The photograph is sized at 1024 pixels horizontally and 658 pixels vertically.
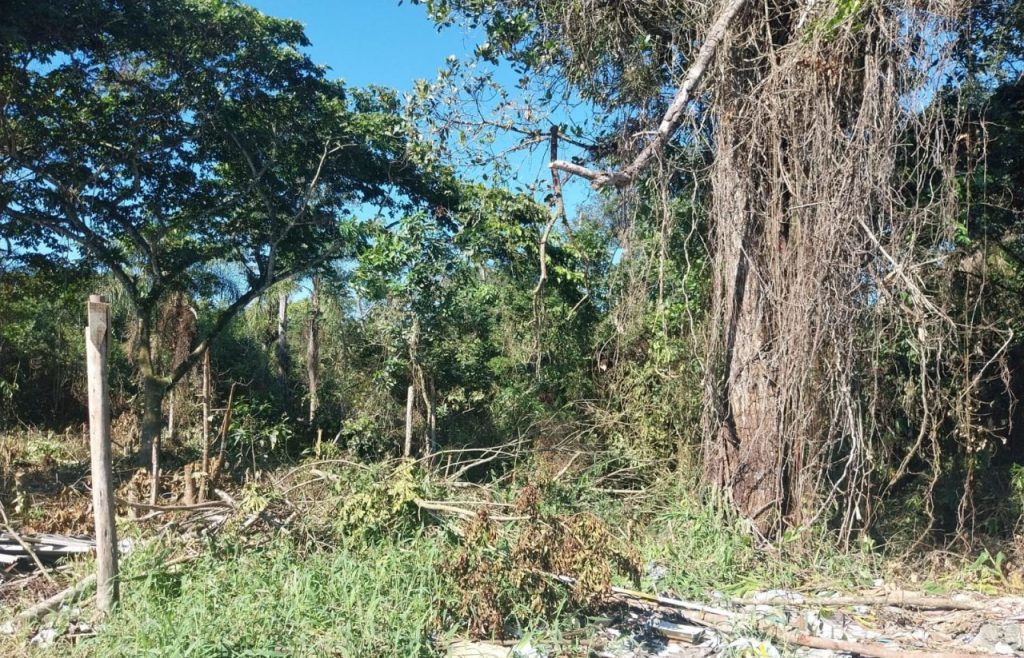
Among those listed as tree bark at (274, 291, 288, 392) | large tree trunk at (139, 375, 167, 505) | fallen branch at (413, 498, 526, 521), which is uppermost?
tree bark at (274, 291, 288, 392)

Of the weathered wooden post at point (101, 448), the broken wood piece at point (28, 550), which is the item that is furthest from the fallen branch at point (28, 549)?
the weathered wooden post at point (101, 448)

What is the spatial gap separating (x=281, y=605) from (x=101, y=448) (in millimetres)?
1334

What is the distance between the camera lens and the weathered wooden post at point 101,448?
4.66m

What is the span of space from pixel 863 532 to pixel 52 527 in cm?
663

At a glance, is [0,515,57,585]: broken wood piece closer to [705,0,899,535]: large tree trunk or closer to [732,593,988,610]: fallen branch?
[732,593,988,610]: fallen branch

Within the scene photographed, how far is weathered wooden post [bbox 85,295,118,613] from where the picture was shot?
4.66 meters

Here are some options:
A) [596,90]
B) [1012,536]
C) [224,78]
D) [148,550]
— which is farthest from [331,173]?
[1012,536]

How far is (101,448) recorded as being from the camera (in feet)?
15.4

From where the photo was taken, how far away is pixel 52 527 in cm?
717

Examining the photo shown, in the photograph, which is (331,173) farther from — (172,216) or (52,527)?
(52,527)

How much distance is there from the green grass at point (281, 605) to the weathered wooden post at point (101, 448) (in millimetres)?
202

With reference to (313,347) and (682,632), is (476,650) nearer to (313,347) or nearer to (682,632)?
(682,632)

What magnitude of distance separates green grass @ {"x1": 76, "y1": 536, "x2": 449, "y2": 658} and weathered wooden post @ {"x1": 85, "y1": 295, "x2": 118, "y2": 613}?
0.66 ft

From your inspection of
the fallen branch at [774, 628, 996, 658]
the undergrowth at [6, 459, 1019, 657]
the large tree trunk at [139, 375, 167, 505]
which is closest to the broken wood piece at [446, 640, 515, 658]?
the undergrowth at [6, 459, 1019, 657]
